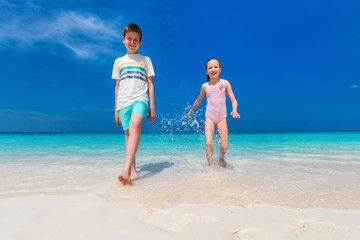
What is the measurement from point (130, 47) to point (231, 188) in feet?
7.73

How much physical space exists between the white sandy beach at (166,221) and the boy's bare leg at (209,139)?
180 centimetres

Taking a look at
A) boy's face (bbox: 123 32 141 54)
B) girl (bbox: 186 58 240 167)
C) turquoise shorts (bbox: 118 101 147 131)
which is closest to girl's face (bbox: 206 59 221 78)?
girl (bbox: 186 58 240 167)

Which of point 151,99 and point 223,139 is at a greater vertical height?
point 151,99

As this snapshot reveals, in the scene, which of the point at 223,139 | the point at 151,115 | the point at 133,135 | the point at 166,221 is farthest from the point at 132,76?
the point at 166,221

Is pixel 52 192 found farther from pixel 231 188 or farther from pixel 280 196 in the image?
pixel 280 196

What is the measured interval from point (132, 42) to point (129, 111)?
39.6 inches

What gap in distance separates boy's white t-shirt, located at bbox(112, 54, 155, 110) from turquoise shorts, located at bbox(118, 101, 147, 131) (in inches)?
1.8

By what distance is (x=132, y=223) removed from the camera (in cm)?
153

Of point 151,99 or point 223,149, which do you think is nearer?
point 151,99

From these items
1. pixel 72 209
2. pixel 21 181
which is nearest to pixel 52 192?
pixel 72 209

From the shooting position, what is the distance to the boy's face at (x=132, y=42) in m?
3.08

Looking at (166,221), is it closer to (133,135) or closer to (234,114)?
(133,135)

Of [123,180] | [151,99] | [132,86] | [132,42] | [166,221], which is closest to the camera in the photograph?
[166,221]

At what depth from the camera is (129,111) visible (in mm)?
3043
